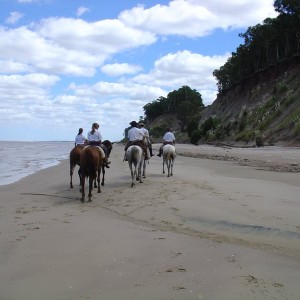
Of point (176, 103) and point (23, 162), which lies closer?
point (23, 162)

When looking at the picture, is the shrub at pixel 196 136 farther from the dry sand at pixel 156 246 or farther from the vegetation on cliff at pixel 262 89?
the dry sand at pixel 156 246

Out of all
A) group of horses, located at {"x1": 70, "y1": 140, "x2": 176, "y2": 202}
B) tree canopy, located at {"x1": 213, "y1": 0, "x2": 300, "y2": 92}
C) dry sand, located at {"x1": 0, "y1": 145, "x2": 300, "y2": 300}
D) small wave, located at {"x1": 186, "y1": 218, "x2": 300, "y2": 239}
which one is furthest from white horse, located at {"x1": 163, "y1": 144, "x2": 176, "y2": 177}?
tree canopy, located at {"x1": 213, "y1": 0, "x2": 300, "y2": 92}

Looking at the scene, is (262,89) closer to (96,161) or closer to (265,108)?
(265,108)

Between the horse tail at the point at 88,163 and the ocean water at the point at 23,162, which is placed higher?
the horse tail at the point at 88,163

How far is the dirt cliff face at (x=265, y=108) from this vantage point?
37306mm

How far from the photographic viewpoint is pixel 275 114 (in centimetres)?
4269

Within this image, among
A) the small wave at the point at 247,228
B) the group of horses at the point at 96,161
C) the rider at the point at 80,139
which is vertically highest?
the rider at the point at 80,139

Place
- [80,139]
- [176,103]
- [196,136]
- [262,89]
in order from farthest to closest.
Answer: [176,103]
[196,136]
[262,89]
[80,139]

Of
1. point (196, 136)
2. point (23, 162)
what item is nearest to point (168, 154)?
point (23, 162)

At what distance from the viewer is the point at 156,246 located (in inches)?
233

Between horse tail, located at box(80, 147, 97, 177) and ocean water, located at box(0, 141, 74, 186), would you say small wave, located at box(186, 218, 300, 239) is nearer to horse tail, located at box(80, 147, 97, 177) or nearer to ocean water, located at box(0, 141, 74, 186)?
horse tail, located at box(80, 147, 97, 177)

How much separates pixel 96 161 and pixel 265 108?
40092 mm

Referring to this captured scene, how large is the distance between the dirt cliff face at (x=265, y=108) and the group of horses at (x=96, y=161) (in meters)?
20.5

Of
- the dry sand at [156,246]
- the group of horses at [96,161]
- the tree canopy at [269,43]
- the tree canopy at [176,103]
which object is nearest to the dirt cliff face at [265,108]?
the tree canopy at [269,43]
